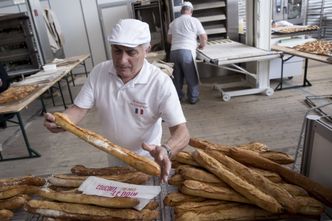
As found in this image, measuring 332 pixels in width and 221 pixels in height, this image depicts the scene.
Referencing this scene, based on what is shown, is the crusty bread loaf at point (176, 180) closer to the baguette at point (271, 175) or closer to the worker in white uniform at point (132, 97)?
the worker in white uniform at point (132, 97)

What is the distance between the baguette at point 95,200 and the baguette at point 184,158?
0.94 feet

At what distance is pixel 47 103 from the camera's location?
5.88m

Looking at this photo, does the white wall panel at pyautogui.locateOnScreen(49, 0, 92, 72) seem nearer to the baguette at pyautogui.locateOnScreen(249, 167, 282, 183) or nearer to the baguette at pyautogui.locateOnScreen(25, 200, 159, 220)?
the baguette at pyautogui.locateOnScreen(25, 200, 159, 220)

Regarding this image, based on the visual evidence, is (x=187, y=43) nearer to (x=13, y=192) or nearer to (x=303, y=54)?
(x=303, y=54)

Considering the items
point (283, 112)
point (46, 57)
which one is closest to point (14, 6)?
point (46, 57)

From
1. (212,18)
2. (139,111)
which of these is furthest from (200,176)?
(212,18)

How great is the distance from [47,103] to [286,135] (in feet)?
16.0

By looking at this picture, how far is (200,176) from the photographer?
1000 mm

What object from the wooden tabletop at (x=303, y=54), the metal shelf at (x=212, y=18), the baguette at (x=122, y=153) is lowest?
the wooden tabletop at (x=303, y=54)

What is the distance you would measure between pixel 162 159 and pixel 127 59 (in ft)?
1.94

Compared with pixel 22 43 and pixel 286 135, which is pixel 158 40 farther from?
pixel 286 135

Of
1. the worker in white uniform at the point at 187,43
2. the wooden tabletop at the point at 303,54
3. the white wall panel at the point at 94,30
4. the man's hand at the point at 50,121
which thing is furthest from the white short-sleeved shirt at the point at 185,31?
the man's hand at the point at 50,121

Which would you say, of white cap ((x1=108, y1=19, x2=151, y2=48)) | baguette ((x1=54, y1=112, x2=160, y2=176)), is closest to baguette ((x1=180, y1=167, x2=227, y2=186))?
baguette ((x1=54, y1=112, x2=160, y2=176))

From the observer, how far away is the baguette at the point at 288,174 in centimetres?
93
